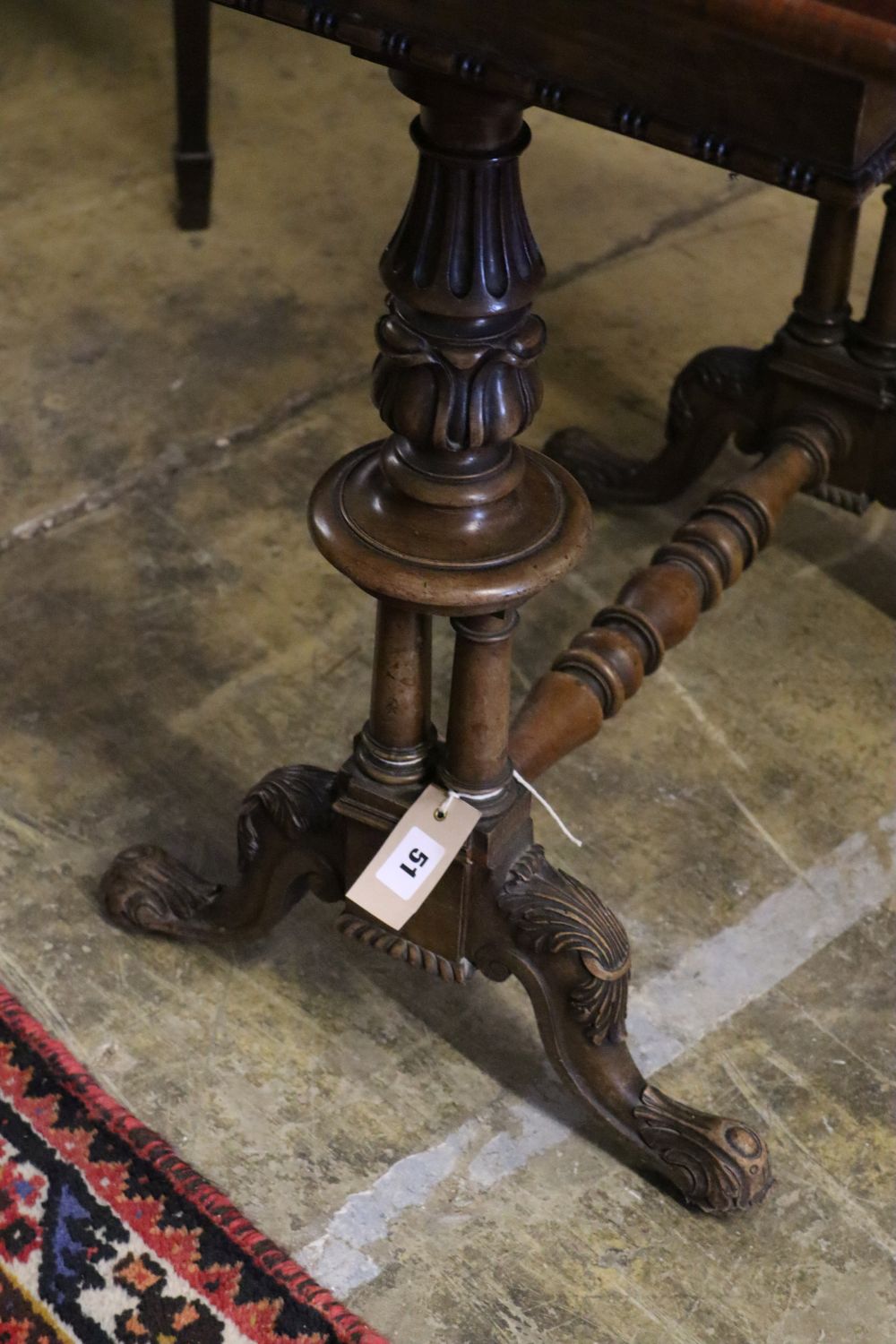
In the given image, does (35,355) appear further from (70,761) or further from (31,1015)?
(31,1015)

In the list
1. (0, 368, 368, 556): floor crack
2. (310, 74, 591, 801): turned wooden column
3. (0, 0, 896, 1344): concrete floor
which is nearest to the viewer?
(310, 74, 591, 801): turned wooden column

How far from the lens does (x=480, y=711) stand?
1261mm

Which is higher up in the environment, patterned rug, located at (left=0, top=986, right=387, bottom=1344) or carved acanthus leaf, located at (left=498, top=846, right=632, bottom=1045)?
carved acanthus leaf, located at (left=498, top=846, right=632, bottom=1045)

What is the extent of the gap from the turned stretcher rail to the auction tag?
0.14 meters

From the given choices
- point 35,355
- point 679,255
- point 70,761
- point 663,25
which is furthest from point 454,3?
point 679,255

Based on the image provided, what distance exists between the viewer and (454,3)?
0.90 meters

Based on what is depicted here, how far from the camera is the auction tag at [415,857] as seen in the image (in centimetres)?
129

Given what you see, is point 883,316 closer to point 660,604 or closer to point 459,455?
point 660,604

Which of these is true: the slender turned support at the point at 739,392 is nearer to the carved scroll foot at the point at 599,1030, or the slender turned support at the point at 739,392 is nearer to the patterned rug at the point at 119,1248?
the carved scroll foot at the point at 599,1030

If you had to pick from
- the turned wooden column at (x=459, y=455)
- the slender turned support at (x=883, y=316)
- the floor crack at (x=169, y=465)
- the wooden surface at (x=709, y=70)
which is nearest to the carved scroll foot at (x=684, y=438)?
the slender turned support at (x=883, y=316)

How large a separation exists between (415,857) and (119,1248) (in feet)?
1.21

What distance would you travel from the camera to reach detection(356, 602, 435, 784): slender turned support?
1.25m

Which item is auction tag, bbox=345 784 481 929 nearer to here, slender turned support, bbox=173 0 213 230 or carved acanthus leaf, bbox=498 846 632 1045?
carved acanthus leaf, bbox=498 846 632 1045

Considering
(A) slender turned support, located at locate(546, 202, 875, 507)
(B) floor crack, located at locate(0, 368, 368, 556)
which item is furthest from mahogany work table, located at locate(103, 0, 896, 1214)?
(B) floor crack, located at locate(0, 368, 368, 556)
